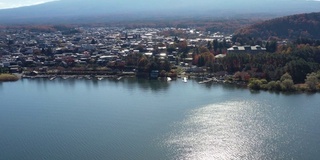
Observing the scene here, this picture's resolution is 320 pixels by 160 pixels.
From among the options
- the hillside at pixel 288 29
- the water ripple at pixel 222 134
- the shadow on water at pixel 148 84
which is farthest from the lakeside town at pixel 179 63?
the hillside at pixel 288 29

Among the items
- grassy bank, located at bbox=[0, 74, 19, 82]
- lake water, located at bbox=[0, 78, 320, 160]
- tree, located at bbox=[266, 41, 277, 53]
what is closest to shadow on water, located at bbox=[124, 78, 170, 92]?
lake water, located at bbox=[0, 78, 320, 160]

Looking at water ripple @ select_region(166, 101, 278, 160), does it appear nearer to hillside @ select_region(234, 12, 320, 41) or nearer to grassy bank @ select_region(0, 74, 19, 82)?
grassy bank @ select_region(0, 74, 19, 82)

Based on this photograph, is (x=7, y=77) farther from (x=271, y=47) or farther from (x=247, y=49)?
(x=271, y=47)

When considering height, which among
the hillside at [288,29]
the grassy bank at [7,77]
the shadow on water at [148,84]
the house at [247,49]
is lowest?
the shadow on water at [148,84]

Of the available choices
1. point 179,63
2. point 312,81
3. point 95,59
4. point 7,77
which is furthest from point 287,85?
point 7,77

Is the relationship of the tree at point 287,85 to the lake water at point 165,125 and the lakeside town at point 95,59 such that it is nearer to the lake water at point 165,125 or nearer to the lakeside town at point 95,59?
the lake water at point 165,125

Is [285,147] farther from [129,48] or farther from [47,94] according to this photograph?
[129,48]

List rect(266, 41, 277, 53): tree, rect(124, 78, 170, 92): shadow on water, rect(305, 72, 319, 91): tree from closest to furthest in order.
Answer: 1. rect(305, 72, 319, 91): tree
2. rect(124, 78, 170, 92): shadow on water
3. rect(266, 41, 277, 53): tree
